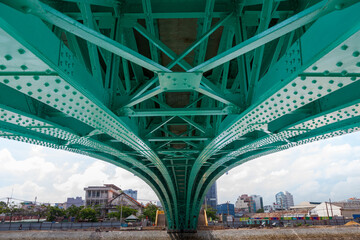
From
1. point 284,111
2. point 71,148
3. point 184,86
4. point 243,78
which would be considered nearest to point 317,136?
point 243,78

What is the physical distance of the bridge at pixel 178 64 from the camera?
3260mm

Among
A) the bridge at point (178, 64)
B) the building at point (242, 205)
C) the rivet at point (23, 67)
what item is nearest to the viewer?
the bridge at point (178, 64)

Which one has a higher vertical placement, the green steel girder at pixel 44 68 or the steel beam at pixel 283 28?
the steel beam at pixel 283 28

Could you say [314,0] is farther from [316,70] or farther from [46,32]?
[46,32]

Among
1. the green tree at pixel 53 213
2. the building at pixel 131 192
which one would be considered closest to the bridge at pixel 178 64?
the green tree at pixel 53 213

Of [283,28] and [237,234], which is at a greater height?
[283,28]

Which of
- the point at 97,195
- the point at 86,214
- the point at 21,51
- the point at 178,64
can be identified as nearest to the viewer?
the point at 21,51

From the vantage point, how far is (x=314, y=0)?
5527 millimetres

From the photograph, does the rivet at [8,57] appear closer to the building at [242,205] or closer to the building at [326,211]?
the building at [326,211]

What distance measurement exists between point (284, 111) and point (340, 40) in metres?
2.44

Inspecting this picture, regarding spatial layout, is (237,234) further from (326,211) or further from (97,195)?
(97,195)

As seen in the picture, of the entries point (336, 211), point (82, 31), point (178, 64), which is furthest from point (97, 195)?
point (82, 31)

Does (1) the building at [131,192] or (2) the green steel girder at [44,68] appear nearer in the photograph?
(2) the green steel girder at [44,68]

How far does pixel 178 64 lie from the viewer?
6383mm
